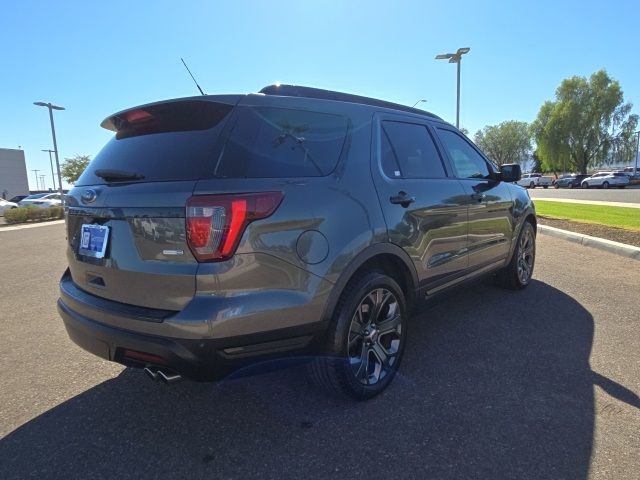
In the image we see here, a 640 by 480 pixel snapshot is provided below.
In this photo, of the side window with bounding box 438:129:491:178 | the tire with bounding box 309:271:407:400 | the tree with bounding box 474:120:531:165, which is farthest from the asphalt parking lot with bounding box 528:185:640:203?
the tree with bounding box 474:120:531:165

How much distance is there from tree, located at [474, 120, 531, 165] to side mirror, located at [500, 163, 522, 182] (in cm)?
8127

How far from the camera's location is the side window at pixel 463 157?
394 centimetres

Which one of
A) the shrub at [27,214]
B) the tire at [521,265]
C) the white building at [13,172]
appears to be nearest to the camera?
the tire at [521,265]

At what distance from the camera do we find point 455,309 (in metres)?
4.60

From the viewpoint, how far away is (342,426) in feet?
8.29

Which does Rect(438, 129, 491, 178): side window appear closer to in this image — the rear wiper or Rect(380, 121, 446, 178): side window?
Rect(380, 121, 446, 178): side window

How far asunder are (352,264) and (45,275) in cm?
617

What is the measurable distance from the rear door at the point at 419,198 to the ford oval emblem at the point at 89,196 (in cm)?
169

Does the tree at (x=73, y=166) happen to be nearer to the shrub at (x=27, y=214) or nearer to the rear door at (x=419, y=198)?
the shrub at (x=27, y=214)

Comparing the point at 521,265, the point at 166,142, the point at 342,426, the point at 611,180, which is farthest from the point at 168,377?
the point at 611,180

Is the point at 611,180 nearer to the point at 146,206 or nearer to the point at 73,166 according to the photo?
the point at 146,206

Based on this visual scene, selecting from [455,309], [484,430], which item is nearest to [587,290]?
[455,309]

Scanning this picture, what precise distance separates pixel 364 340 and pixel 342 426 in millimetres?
537

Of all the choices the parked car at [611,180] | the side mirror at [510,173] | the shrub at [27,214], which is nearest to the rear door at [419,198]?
the side mirror at [510,173]
